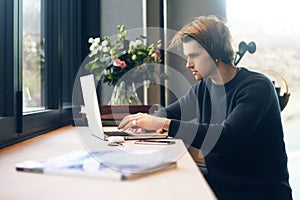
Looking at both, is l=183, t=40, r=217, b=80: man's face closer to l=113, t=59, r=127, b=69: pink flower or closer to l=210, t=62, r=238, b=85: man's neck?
l=210, t=62, r=238, b=85: man's neck

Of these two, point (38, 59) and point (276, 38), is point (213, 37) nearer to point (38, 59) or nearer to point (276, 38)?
point (38, 59)

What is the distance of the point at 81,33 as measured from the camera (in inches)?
104

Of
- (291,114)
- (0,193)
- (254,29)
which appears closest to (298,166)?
(291,114)

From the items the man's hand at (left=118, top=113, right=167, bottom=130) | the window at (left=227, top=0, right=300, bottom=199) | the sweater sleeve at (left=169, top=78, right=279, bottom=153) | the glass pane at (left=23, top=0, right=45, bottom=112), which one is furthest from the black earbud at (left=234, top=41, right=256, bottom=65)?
the glass pane at (left=23, top=0, right=45, bottom=112)

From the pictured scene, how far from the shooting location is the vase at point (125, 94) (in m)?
2.15

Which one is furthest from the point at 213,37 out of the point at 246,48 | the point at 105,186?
the point at 105,186

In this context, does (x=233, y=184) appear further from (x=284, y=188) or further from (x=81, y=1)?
(x=81, y=1)

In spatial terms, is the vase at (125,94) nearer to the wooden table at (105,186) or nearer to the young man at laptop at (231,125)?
the young man at laptop at (231,125)

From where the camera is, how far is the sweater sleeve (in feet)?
4.74

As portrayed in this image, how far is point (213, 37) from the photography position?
168 cm

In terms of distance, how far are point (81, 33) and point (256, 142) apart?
5.04 ft

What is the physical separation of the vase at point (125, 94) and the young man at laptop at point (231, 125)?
0.44 metres

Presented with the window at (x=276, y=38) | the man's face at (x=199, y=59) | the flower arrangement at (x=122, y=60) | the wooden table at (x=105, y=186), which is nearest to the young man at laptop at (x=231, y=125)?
the man's face at (x=199, y=59)

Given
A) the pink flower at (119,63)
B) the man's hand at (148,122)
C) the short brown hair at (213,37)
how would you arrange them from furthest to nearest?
the pink flower at (119,63) < the short brown hair at (213,37) < the man's hand at (148,122)
